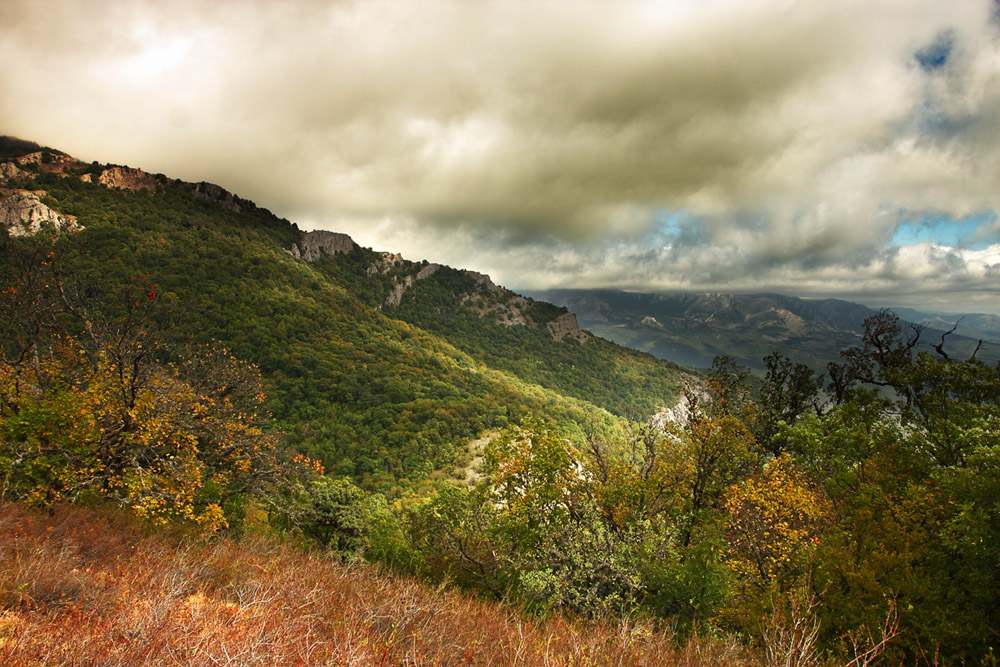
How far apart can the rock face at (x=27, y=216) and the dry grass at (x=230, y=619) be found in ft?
427

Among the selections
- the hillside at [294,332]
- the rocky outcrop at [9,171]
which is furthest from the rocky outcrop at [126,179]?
the rocky outcrop at [9,171]

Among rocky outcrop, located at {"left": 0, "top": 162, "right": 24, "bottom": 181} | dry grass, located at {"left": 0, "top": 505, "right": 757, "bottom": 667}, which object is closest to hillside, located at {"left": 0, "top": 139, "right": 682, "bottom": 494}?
rocky outcrop, located at {"left": 0, "top": 162, "right": 24, "bottom": 181}

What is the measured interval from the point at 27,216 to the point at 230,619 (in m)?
143

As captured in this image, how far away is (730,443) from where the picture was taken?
52.7 feet

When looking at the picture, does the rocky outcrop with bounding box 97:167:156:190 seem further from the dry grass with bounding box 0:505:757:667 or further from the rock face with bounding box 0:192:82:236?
the dry grass with bounding box 0:505:757:667

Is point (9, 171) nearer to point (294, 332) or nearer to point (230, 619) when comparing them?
point (294, 332)

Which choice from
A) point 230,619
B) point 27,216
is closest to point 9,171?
point 27,216

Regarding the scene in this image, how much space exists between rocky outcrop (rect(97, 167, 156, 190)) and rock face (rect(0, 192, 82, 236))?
52906mm

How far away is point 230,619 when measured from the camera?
516cm

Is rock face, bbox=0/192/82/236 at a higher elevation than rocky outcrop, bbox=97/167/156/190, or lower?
lower

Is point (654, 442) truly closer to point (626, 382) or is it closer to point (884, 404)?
point (884, 404)

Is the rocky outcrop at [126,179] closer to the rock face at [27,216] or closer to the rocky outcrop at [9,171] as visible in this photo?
the rocky outcrop at [9,171]

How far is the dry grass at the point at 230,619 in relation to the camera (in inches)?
160

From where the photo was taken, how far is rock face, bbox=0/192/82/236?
87500 millimetres
